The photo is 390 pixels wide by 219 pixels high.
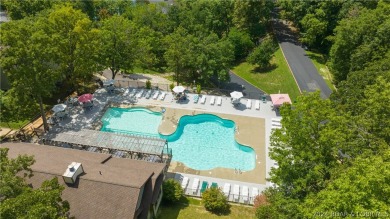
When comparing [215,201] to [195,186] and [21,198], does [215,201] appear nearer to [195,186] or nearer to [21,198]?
[195,186]

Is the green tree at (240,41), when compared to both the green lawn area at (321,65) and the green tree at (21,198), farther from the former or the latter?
the green tree at (21,198)

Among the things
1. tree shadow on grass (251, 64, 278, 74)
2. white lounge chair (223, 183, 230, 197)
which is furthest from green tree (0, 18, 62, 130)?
tree shadow on grass (251, 64, 278, 74)

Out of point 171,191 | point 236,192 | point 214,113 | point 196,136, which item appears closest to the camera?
point 171,191

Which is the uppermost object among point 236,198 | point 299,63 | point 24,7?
point 24,7

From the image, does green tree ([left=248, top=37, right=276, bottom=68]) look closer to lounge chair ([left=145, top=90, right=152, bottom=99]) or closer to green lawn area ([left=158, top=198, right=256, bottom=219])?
lounge chair ([left=145, top=90, right=152, bottom=99])

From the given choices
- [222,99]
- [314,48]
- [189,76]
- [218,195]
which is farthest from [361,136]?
[314,48]

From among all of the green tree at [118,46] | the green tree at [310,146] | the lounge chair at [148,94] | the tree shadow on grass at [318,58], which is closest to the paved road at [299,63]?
the tree shadow on grass at [318,58]

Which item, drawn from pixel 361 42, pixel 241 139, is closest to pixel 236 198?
pixel 241 139
